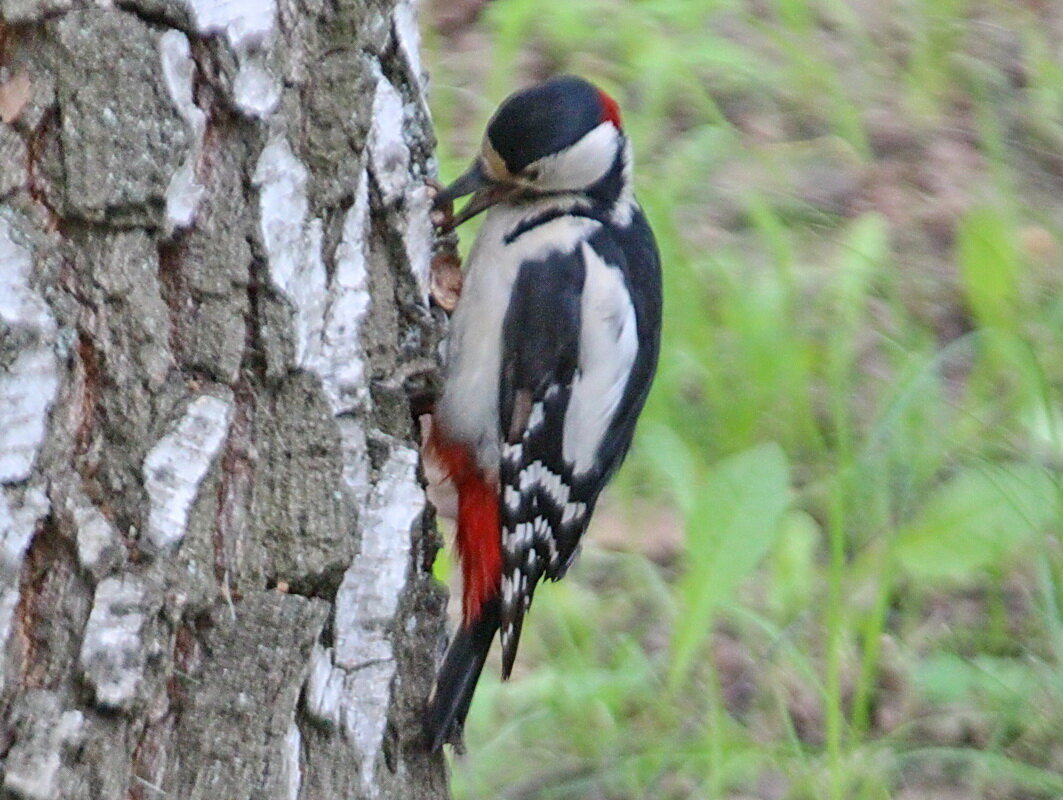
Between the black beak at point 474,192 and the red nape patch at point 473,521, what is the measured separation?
0.32m

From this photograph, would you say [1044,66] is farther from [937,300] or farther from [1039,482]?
[1039,482]

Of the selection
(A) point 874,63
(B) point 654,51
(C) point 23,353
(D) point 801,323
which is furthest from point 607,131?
(A) point 874,63

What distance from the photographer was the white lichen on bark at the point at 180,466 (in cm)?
148

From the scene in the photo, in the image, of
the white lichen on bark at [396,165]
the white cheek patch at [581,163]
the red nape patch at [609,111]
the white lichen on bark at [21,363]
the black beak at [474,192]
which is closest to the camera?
the white lichen on bark at [21,363]

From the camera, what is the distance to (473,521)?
2271 millimetres

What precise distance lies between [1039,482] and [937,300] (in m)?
0.81

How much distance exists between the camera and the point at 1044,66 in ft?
13.4

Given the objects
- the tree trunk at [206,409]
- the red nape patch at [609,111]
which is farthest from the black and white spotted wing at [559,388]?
the tree trunk at [206,409]

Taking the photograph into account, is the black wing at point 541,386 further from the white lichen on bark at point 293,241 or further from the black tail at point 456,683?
the white lichen on bark at point 293,241

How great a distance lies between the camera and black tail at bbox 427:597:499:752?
6.03 feet

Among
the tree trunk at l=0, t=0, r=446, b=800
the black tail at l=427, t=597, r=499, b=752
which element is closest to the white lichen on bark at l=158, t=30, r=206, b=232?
the tree trunk at l=0, t=0, r=446, b=800

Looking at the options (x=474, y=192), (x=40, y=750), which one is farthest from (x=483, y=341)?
(x=40, y=750)

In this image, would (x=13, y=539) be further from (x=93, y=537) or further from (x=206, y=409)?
(x=206, y=409)

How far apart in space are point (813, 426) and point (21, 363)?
1.89 meters
